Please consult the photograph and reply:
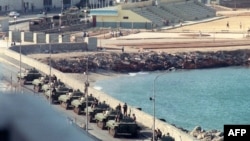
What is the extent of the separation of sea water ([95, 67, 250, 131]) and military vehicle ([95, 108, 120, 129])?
10.8 meters

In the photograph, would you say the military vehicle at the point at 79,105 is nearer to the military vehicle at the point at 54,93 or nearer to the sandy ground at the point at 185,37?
the military vehicle at the point at 54,93

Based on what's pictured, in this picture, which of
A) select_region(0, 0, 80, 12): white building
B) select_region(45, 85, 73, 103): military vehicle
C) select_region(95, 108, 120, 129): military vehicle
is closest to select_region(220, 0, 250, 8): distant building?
select_region(0, 0, 80, 12): white building

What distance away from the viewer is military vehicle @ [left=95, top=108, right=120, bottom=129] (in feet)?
81.3

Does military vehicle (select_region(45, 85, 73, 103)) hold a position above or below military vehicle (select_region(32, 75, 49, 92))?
above

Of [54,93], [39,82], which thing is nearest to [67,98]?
[54,93]

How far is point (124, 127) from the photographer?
23.4 m

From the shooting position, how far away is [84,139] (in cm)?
255

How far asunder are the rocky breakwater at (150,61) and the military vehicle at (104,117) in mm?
27651

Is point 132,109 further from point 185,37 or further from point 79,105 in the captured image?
point 185,37

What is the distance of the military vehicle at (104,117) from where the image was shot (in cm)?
2478

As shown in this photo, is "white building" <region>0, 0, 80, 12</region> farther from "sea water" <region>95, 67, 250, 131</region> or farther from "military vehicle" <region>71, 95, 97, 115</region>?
"military vehicle" <region>71, 95, 97, 115</region>

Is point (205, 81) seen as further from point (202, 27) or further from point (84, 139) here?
point (84, 139)

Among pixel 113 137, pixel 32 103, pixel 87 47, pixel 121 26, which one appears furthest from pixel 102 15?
pixel 32 103

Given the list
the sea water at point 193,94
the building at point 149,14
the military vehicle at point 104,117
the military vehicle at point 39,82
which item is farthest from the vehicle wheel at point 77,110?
the building at point 149,14
